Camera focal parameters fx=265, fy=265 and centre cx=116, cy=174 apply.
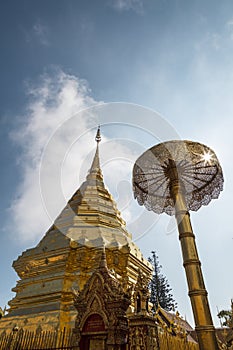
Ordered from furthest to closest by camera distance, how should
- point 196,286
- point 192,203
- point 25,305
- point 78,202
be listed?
point 78,202 → point 25,305 → point 192,203 → point 196,286

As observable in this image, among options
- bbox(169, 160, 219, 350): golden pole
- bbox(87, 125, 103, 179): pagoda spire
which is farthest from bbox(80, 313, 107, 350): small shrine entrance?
bbox(87, 125, 103, 179): pagoda spire

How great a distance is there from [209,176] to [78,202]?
10637 millimetres

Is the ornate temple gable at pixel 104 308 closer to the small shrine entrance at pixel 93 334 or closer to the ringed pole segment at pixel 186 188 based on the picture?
the small shrine entrance at pixel 93 334

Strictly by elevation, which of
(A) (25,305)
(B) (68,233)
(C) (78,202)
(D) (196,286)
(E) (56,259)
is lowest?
(D) (196,286)

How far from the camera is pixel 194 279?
18.5ft

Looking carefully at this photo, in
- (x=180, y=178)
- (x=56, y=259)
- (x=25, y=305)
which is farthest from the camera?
(x=56, y=259)

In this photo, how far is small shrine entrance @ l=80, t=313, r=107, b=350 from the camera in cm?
596

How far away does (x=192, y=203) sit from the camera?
8.37m

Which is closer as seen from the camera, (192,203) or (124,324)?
(124,324)

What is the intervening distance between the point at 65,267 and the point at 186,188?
22.4ft

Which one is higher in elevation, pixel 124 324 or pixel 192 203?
pixel 192 203

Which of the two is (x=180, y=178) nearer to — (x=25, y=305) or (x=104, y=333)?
(x=104, y=333)

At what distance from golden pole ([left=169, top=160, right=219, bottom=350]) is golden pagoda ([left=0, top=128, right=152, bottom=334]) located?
12.3 feet

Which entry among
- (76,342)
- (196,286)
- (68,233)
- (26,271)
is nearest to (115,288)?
(76,342)
